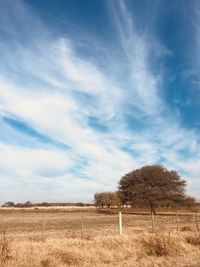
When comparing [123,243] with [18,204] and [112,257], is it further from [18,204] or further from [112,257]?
[18,204]

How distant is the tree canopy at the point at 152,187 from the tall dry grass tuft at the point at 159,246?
151ft

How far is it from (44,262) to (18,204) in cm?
18999

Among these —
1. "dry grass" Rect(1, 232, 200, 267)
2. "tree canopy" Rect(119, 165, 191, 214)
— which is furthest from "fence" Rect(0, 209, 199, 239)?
"tree canopy" Rect(119, 165, 191, 214)

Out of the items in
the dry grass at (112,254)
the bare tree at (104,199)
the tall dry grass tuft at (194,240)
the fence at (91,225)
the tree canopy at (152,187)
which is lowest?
the dry grass at (112,254)

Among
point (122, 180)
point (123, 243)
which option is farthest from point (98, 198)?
point (123, 243)

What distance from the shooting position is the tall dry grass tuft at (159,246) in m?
14.1

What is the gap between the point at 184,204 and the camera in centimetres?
6150

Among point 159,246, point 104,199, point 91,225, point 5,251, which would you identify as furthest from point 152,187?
point 104,199

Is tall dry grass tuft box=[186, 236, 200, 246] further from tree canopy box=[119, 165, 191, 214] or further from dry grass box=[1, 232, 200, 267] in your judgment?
tree canopy box=[119, 165, 191, 214]

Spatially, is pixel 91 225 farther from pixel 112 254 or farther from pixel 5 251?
pixel 5 251

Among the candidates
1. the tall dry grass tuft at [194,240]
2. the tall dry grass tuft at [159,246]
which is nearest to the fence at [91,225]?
the tall dry grass tuft at [194,240]

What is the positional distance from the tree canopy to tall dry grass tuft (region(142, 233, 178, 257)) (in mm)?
46151

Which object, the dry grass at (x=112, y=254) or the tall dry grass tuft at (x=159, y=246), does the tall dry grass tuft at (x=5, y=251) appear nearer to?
the dry grass at (x=112, y=254)

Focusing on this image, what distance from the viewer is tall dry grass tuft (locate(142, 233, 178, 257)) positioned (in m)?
14.1
